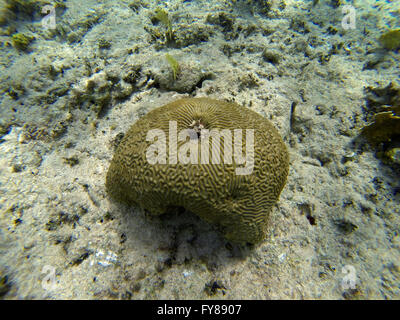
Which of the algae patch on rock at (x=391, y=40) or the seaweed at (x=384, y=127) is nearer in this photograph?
the seaweed at (x=384, y=127)

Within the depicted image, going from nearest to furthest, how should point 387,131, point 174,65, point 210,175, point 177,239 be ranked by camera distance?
point 210,175, point 177,239, point 387,131, point 174,65

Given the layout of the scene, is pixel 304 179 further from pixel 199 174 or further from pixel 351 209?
pixel 199 174

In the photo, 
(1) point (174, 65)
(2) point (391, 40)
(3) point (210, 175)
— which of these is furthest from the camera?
(2) point (391, 40)

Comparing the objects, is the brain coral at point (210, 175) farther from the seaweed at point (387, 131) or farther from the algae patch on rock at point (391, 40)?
the algae patch on rock at point (391, 40)

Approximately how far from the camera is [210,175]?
7.94ft

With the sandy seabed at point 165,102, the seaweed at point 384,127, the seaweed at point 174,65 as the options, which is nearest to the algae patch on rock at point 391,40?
the sandy seabed at point 165,102

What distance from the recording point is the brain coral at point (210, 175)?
243cm

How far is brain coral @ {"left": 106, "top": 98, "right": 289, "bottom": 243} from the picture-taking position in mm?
2432

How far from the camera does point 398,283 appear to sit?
2.50 metres

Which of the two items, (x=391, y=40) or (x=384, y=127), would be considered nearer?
(x=384, y=127)

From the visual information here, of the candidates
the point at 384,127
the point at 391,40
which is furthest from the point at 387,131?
the point at 391,40

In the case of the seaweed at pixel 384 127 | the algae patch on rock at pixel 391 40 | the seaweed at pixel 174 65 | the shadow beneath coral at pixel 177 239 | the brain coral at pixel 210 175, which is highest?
the algae patch on rock at pixel 391 40

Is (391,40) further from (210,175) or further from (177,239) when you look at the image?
(177,239)

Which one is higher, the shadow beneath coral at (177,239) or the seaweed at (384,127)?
the seaweed at (384,127)
